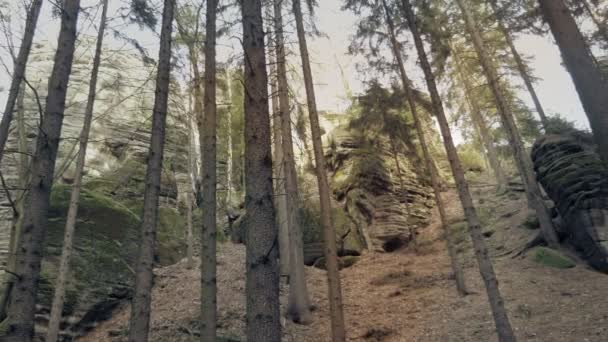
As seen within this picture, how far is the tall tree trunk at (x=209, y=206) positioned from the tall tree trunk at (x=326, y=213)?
2474mm

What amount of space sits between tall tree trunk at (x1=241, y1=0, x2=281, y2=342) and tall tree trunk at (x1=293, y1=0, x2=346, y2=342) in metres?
4.82

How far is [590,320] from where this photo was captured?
7129 mm

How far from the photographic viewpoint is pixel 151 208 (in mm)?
5992

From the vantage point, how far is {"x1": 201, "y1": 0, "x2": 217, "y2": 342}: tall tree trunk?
23.1 feet

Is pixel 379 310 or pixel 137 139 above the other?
pixel 137 139

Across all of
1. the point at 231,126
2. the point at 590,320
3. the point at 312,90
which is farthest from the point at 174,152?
the point at 590,320

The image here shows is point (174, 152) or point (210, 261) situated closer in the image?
point (210, 261)

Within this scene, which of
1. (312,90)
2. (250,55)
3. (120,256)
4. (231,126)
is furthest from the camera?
(231,126)

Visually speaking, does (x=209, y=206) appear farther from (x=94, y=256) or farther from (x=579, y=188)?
(x=579, y=188)

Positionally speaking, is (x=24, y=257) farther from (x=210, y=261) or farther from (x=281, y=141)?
(x=281, y=141)

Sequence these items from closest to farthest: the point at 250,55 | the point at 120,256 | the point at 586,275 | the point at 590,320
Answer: the point at 250,55 → the point at 590,320 → the point at 586,275 → the point at 120,256

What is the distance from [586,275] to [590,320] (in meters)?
2.99

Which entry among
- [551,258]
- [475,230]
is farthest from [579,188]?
[475,230]

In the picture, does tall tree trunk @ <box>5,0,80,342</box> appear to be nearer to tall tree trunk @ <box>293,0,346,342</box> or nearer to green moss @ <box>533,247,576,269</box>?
tall tree trunk @ <box>293,0,346,342</box>
